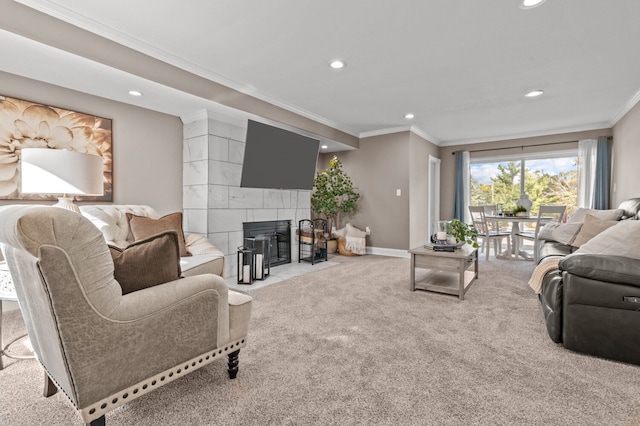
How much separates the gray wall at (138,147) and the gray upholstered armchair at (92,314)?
2.35 meters

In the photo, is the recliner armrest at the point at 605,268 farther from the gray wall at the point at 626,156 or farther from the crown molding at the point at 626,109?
the crown molding at the point at 626,109

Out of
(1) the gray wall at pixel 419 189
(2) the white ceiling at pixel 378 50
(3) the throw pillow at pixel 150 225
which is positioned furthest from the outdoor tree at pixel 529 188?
(3) the throw pillow at pixel 150 225

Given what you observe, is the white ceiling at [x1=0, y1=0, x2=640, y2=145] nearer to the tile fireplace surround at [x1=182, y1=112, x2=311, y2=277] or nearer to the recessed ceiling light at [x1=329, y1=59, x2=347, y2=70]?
the recessed ceiling light at [x1=329, y1=59, x2=347, y2=70]

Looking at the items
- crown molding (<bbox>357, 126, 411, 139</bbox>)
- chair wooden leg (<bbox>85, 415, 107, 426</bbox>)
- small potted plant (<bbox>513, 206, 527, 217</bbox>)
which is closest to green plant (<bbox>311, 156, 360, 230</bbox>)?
crown molding (<bbox>357, 126, 411, 139</bbox>)

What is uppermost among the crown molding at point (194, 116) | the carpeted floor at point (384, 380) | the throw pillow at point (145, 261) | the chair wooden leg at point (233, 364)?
the crown molding at point (194, 116)

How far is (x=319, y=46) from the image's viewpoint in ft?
8.87

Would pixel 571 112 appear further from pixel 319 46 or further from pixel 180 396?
pixel 180 396

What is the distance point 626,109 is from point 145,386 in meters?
6.24

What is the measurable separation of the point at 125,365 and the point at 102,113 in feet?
9.70

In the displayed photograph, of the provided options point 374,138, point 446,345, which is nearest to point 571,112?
point 374,138

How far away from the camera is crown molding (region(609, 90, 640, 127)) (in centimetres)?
388

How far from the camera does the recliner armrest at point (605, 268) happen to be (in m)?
1.73

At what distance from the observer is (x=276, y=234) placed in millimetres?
4684

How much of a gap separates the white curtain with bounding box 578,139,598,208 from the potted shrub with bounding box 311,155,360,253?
12.8 feet
